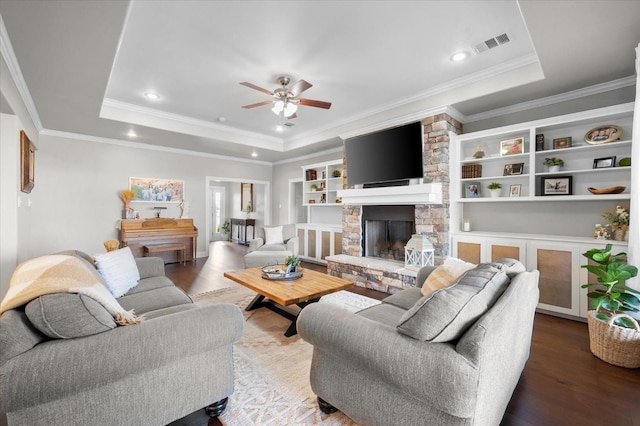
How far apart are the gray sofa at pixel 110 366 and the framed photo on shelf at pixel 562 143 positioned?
400 centimetres

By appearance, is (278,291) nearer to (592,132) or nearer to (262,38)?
(262,38)

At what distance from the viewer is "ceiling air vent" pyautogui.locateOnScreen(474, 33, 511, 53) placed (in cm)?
262

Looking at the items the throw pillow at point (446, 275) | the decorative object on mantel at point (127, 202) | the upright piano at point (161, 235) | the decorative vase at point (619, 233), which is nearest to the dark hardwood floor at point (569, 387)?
the throw pillow at point (446, 275)

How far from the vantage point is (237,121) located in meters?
5.07

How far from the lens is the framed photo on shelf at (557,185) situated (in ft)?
10.8

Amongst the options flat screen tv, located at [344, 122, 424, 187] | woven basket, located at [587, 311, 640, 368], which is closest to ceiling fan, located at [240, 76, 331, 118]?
flat screen tv, located at [344, 122, 424, 187]

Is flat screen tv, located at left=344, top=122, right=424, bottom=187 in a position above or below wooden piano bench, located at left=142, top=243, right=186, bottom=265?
above

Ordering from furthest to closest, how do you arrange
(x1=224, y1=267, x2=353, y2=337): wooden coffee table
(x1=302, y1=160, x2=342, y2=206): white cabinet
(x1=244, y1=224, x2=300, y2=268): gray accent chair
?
(x1=302, y1=160, x2=342, y2=206): white cabinet < (x1=244, y1=224, x2=300, y2=268): gray accent chair < (x1=224, y1=267, x2=353, y2=337): wooden coffee table

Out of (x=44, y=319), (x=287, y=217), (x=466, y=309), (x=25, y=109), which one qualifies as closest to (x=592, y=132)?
(x=466, y=309)

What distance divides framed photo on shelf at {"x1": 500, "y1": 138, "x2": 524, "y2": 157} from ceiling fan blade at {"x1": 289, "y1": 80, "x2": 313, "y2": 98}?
2687 millimetres

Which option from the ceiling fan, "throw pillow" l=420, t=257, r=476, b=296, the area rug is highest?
the ceiling fan

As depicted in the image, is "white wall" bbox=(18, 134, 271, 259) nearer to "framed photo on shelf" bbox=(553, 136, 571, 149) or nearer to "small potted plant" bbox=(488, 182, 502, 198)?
"small potted plant" bbox=(488, 182, 502, 198)

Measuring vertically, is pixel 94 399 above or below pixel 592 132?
below

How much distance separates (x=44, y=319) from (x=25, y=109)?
12.9ft
